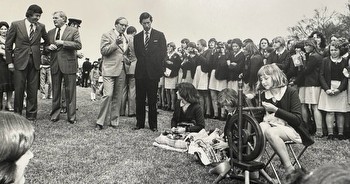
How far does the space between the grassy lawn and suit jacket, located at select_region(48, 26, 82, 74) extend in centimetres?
122

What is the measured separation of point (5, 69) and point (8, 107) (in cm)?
120

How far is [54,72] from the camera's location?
26.9 ft

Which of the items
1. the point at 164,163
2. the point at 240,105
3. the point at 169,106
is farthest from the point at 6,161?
the point at 169,106

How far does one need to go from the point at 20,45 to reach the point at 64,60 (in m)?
0.90

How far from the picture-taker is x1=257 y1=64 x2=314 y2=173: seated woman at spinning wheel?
13.4 feet

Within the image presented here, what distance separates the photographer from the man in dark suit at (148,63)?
7.45m

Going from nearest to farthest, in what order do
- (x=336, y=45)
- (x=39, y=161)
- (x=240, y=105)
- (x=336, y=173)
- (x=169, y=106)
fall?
(x=336, y=173) < (x=240, y=105) < (x=39, y=161) < (x=336, y=45) < (x=169, y=106)

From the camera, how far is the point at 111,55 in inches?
306

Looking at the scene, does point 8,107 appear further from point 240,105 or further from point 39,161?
point 240,105

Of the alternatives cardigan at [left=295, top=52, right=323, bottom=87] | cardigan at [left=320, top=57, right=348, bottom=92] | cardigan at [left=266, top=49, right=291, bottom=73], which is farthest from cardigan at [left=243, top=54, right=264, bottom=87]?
cardigan at [left=320, top=57, right=348, bottom=92]

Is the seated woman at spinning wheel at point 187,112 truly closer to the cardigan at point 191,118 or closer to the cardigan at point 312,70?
the cardigan at point 191,118

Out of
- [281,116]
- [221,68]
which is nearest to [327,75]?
[221,68]

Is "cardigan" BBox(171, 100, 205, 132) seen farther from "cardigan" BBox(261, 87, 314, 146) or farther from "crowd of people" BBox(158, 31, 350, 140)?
"cardigan" BBox(261, 87, 314, 146)

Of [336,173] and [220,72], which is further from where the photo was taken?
[220,72]
